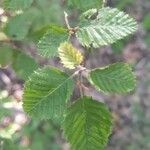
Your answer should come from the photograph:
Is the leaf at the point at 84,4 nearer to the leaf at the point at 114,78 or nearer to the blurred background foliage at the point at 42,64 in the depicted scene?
the leaf at the point at 114,78

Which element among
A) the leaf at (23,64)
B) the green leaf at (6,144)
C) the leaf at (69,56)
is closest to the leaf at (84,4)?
the leaf at (69,56)

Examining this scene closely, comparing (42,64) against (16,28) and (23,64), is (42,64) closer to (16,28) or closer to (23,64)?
(16,28)

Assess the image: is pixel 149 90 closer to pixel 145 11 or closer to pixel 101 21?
pixel 145 11

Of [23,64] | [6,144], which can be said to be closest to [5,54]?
[23,64]

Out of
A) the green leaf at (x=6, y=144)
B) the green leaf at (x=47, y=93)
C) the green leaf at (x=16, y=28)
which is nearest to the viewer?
the green leaf at (x=47, y=93)

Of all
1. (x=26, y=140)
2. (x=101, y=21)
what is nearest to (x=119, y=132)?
(x=26, y=140)

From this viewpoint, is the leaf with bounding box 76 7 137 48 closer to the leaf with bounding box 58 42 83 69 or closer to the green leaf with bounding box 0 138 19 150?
the leaf with bounding box 58 42 83 69
